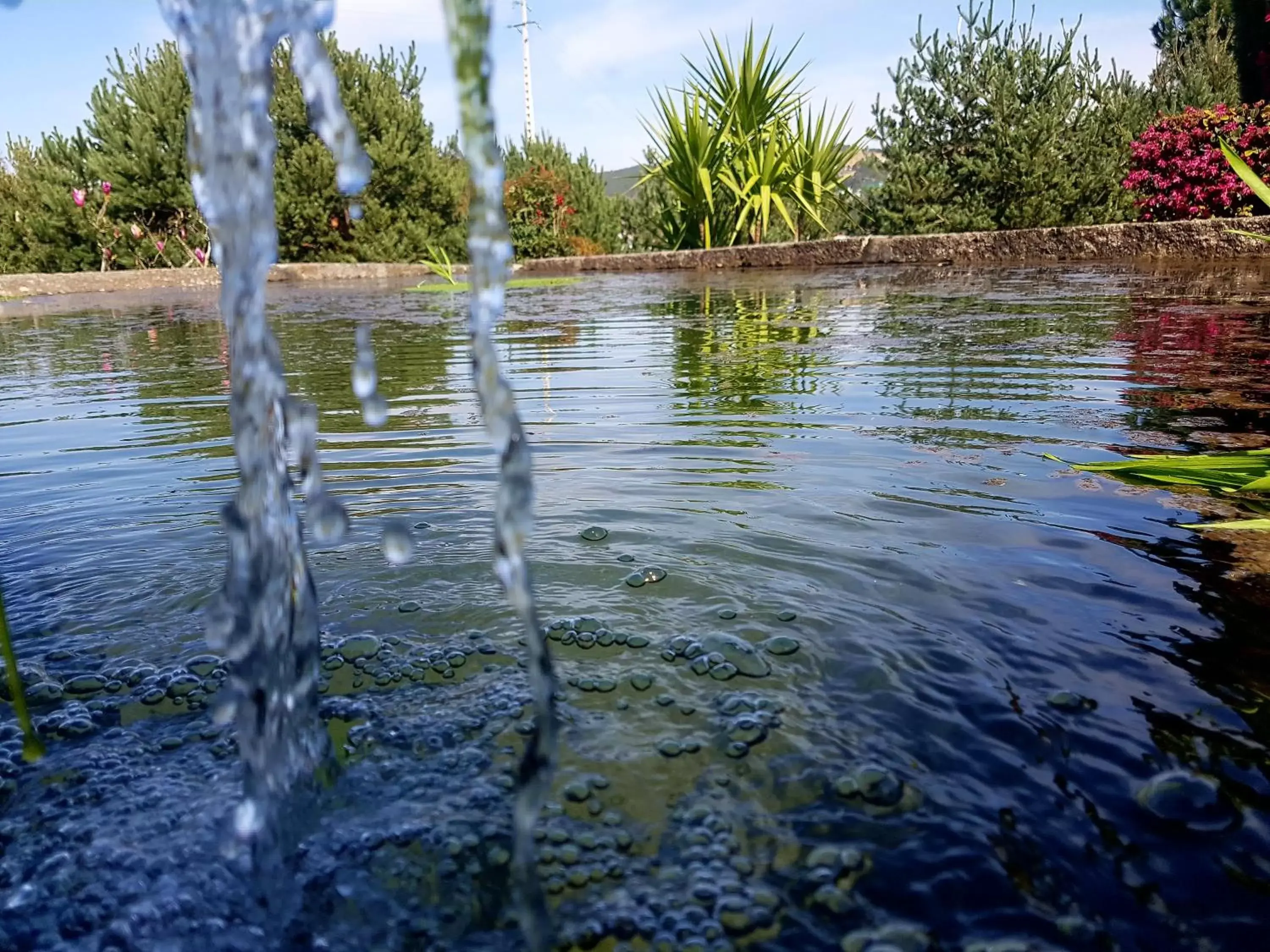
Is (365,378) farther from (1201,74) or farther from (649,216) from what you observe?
(1201,74)

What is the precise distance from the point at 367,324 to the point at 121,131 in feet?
45.3

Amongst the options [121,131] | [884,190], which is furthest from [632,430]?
[121,131]

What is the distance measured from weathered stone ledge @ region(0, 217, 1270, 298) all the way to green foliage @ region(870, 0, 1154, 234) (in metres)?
1.44

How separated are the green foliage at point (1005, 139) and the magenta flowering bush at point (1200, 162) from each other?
1040 mm

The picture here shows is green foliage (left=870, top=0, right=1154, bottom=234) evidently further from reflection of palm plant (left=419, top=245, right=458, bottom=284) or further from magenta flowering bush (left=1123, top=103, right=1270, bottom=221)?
reflection of palm plant (left=419, top=245, right=458, bottom=284)

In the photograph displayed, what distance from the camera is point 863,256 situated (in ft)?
40.4

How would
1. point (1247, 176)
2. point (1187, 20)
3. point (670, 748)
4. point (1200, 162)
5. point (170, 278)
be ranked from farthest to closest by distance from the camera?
point (1187, 20), point (170, 278), point (1200, 162), point (1247, 176), point (670, 748)

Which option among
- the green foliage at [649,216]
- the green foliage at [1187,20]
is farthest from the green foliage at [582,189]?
the green foliage at [1187,20]

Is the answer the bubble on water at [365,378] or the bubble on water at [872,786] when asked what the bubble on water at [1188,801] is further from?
the bubble on water at [365,378]

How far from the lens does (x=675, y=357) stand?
17.6 feet

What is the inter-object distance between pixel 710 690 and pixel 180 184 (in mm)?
19845

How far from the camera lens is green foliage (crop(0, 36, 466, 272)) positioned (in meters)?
17.8

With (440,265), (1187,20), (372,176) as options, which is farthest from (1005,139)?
(1187,20)

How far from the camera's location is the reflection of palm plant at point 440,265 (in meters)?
12.5
